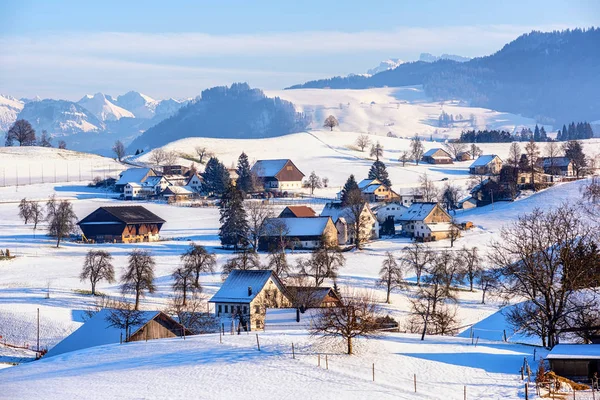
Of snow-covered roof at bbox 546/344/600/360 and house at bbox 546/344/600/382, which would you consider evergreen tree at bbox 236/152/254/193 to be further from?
house at bbox 546/344/600/382

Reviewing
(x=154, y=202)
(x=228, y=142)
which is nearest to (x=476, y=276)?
(x=154, y=202)

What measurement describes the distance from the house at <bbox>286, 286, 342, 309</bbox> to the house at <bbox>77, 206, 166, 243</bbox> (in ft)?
131

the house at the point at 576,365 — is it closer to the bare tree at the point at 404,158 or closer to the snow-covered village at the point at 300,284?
the snow-covered village at the point at 300,284

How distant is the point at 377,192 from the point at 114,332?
78.9 meters

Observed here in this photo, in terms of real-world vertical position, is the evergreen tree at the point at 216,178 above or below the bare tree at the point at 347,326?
above

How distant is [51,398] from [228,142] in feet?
527

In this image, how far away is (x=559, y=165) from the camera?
133500mm

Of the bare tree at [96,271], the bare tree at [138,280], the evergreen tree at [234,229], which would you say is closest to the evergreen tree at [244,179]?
the evergreen tree at [234,229]

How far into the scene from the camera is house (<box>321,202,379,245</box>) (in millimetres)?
91963

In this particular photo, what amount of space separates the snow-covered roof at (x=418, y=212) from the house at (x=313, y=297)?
3971cm

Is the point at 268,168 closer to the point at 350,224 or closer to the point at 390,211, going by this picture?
the point at 390,211

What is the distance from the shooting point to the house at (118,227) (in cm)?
9169

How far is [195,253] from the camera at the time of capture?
68.9 meters

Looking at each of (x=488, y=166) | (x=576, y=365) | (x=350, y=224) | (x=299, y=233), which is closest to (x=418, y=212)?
(x=350, y=224)
